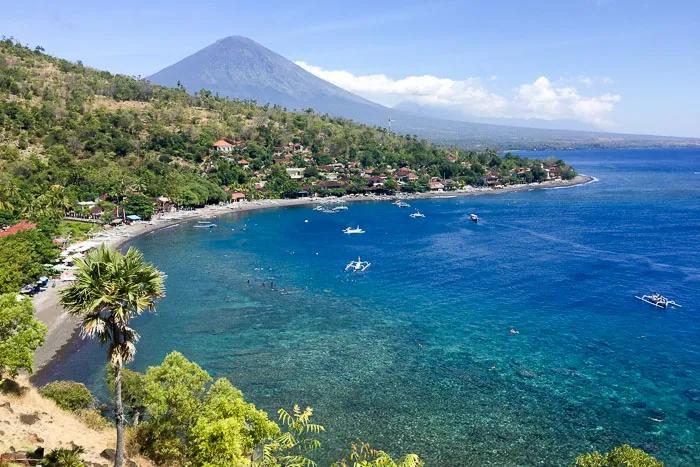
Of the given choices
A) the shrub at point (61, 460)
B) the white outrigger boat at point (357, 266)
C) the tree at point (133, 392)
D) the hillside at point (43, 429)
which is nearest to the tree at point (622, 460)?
the hillside at point (43, 429)

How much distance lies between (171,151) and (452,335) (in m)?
87.0

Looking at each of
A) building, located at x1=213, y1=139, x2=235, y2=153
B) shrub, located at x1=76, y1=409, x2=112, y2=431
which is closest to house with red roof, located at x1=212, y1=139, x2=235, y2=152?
building, located at x1=213, y1=139, x2=235, y2=153

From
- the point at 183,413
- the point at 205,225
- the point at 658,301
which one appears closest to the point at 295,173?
the point at 205,225

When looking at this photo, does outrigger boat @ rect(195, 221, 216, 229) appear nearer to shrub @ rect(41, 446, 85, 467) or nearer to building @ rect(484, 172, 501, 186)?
shrub @ rect(41, 446, 85, 467)

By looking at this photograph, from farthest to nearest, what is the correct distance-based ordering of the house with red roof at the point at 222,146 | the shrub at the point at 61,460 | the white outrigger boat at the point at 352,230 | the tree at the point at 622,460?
1. the house with red roof at the point at 222,146
2. the white outrigger boat at the point at 352,230
3. the tree at the point at 622,460
4. the shrub at the point at 61,460

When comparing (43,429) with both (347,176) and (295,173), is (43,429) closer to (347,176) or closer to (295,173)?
(295,173)

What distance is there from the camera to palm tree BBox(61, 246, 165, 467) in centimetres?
1314

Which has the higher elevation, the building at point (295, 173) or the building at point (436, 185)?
the building at point (295, 173)

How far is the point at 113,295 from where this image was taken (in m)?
13.3

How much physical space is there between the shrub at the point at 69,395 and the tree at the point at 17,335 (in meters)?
2.16

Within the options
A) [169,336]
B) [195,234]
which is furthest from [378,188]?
[169,336]

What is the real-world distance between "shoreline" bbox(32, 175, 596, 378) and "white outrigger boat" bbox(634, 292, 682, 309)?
42.1 m

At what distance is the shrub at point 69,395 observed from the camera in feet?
78.7

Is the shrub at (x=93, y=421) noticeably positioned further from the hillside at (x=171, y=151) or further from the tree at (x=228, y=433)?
the hillside at (x=171, y=151)
